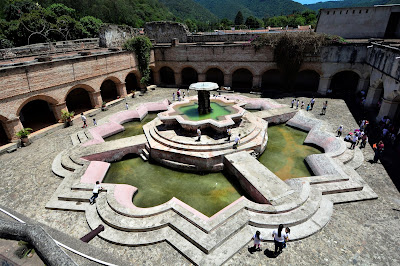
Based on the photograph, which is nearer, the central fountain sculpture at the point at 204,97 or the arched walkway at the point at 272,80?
the central fountain sculpture at the point at 204,97

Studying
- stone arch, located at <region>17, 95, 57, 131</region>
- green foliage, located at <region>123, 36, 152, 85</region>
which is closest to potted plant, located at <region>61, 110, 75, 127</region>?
stone arch, located at <region>17, 95, 57, 131</region>

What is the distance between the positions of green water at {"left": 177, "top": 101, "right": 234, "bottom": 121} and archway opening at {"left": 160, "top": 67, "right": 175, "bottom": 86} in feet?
47.0

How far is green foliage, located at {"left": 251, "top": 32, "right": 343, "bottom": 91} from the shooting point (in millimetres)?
22078

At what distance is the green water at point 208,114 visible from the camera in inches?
614

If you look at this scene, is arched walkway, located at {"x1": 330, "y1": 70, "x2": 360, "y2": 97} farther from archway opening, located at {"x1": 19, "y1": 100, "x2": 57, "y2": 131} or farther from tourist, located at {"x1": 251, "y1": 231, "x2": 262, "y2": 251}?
archway opening, located at {"x1": 19, "y1": 100, "x2": 57, "y2": 131}

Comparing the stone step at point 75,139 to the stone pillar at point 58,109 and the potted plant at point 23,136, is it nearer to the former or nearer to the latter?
the potted plant at point 23,136

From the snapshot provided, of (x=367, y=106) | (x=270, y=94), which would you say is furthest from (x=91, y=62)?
(x=367, y=106)

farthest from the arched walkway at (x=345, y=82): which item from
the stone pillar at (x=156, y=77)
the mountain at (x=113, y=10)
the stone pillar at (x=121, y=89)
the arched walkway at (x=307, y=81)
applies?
the mountain at (x=113, y=10)

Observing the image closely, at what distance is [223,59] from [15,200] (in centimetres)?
2230

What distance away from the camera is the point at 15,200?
33.6ft

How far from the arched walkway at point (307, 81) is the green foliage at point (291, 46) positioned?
3.31 m

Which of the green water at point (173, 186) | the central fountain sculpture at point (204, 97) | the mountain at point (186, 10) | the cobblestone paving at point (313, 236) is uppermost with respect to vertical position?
the mountain at point (186, 10)

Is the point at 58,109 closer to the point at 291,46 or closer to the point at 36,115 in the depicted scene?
the point at 36,115

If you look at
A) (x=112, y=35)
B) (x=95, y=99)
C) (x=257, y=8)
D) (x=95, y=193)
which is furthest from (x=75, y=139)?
(x=257, y=8)
